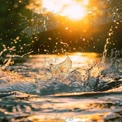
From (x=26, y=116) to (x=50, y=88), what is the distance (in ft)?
12.5

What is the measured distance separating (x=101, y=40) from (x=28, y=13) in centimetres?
1248

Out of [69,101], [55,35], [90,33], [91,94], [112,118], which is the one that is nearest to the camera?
[112,118]

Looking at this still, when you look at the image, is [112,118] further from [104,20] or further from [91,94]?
[104,20]

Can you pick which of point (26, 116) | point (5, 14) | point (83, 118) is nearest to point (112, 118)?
point (83, 118)

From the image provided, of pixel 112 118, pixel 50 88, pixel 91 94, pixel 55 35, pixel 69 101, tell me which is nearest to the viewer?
pixel 112 118

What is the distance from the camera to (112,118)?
609 cm

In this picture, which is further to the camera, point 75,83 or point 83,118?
point 75,83

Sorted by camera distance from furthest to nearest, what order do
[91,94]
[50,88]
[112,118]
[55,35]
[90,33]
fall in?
[90,33] < [55,35] < [50,88] < [91,94] < [112,118]

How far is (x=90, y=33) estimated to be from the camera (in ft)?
199

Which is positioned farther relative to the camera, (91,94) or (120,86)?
(120,86)

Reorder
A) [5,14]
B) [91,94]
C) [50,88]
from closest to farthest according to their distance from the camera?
[91,94], [50,88], [5,14]

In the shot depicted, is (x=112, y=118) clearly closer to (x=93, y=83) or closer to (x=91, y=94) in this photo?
(x=91, y=94)

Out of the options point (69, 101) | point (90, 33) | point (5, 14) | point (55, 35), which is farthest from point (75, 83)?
point (90, 33)

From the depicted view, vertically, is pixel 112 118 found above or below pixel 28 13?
below
